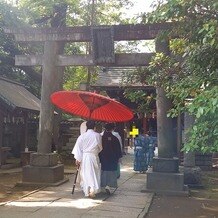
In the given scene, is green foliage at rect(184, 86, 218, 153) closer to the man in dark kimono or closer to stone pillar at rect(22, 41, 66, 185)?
the man in dark kimono

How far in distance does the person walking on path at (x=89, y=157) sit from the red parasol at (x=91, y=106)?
2.79 ft

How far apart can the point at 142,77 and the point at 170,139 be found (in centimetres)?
249

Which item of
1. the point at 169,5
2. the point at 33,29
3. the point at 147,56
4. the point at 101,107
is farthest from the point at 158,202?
the point at 33,29

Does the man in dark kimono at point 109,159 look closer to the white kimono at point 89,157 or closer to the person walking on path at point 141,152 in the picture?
the white kimono at point 89,157

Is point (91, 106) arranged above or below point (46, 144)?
above

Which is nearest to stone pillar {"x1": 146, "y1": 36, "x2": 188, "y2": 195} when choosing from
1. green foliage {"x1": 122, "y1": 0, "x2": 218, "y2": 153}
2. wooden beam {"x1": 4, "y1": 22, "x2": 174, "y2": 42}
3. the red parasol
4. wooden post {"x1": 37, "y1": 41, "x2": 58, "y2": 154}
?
wooden beam {"x1": 4, "y1": 22, "x2": 174, "y2": 42}

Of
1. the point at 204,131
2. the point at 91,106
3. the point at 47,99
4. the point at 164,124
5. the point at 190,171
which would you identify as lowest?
the point at 190,171

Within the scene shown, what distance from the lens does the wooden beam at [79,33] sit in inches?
424

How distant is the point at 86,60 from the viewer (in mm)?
11508

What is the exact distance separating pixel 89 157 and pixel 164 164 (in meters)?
2.42

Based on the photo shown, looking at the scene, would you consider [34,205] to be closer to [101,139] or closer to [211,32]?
[101,139]

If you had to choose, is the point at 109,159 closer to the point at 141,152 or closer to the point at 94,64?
the point at 94,64

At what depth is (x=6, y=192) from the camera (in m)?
10.2

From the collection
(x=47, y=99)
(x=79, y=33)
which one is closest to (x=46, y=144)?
(x=47, y=99)
